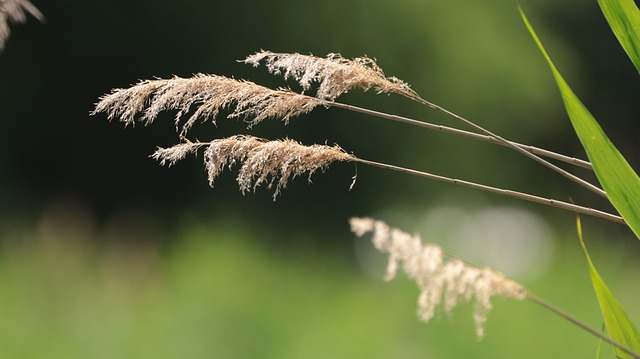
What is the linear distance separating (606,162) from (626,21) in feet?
0.52

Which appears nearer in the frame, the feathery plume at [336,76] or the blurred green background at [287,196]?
the feathery plume at [336,76]

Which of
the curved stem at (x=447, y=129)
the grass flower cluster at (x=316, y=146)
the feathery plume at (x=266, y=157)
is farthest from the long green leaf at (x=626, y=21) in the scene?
the feathery plume at (x=266, y=157)

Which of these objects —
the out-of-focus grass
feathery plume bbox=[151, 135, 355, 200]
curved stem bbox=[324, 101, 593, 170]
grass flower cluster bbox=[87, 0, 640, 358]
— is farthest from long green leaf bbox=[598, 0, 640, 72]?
the out-of-focus grass

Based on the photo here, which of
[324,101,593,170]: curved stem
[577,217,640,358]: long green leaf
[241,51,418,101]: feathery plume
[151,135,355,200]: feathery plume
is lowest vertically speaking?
[577,217,640,358]: long green leaf

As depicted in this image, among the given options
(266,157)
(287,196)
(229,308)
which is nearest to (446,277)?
(266,157)

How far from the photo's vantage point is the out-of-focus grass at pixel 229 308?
6.65 ft

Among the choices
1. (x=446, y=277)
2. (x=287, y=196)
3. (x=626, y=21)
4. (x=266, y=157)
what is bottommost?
(x=446, y=277)

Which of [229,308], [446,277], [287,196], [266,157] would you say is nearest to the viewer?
[446,277]

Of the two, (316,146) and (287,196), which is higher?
(287,196)

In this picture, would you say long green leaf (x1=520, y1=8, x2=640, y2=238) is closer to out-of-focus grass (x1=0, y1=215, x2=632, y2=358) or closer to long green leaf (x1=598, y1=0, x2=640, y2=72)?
long green leaf (x1=598, y1=0, x2=640, y2=72)

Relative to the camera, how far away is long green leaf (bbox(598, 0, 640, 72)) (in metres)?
0.81

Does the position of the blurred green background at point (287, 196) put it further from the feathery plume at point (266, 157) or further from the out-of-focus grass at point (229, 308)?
the feathery plume at point (266, 157)

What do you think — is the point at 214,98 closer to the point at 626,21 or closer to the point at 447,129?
the point at 447,129

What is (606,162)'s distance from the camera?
2.53 feet
